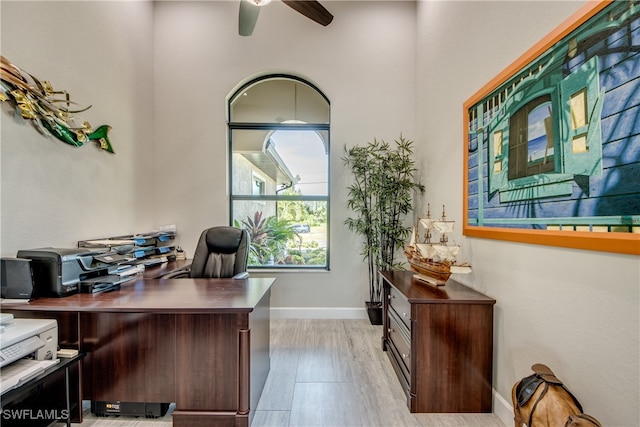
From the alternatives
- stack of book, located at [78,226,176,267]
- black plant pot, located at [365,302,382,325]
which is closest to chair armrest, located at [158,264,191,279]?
stack of book, located at [78,226,176,267]

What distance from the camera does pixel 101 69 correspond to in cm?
264

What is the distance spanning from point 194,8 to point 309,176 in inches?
102

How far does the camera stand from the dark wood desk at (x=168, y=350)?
1.59 metres

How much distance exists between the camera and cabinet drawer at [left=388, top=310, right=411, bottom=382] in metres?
1.89

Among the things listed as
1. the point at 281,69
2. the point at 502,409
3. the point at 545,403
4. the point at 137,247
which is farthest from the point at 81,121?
the point at 502,409

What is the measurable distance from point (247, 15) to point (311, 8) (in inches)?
23.3

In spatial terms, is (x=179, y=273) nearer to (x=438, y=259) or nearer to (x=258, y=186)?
(x=258, y=186)

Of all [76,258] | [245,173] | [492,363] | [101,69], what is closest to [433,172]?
[492,363]

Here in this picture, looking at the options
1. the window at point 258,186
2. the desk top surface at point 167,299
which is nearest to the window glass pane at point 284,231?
the window at point 258,186

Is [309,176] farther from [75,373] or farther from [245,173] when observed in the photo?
[75,373]

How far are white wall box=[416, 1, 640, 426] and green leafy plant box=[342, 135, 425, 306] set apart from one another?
522 millimetres

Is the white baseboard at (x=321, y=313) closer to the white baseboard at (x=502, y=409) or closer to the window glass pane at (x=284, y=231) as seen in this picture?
the window glass pane at (x=284, y=231)

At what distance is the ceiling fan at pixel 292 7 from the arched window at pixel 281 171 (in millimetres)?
1082

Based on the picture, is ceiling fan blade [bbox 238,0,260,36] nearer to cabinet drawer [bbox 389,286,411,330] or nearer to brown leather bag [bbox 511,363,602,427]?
cabinet drawer [bbox 389,286,411,330]
